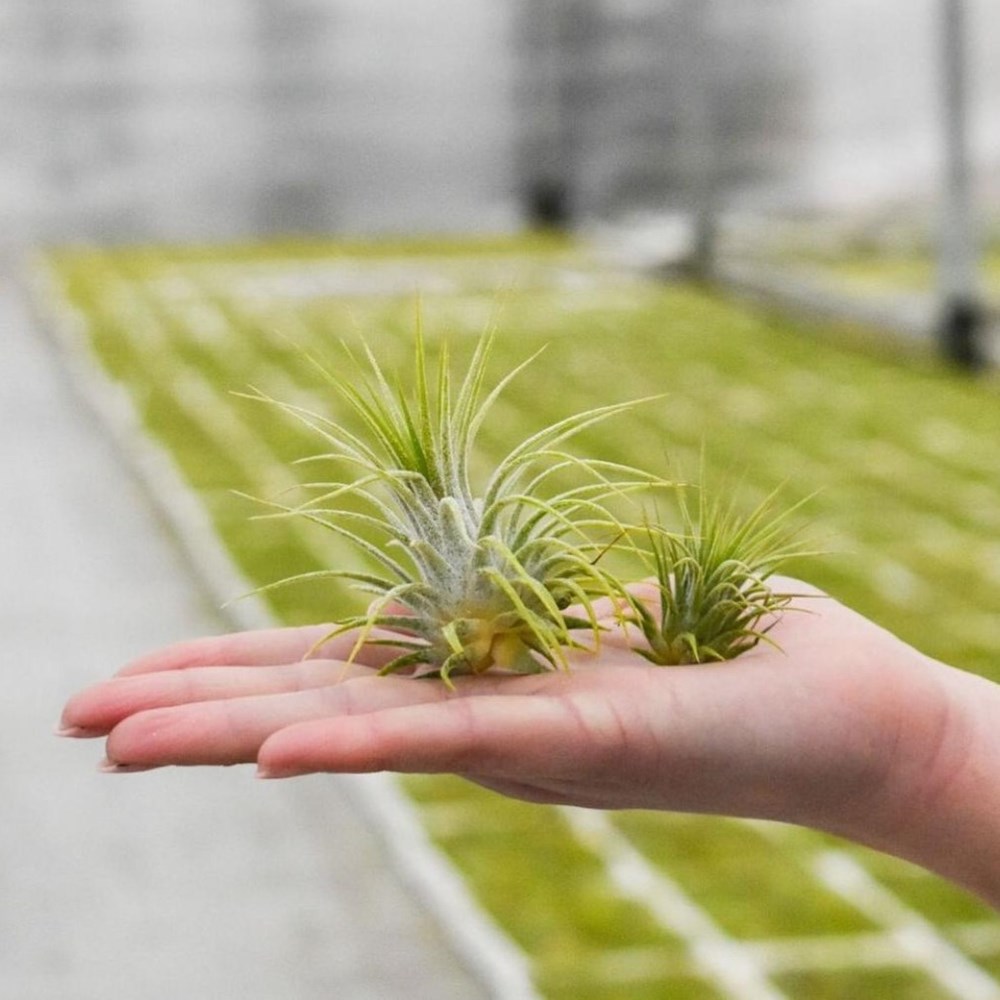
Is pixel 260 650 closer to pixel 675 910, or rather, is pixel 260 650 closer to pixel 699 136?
pixel 675 910

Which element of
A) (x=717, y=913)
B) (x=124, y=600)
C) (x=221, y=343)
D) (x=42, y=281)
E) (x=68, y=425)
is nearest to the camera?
(x=717, y=913)

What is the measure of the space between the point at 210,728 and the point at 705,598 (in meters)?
0.32

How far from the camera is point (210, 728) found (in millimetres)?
953

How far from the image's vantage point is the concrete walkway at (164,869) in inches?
101

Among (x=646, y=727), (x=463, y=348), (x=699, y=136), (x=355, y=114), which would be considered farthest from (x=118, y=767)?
(x=355, y=114)

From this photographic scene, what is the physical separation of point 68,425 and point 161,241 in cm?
497

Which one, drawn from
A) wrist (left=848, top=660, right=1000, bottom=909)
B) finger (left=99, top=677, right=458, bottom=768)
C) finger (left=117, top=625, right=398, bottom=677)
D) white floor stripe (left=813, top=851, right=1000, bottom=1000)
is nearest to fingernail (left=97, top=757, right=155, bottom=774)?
finger (left=99, top=677, right=458, bottom=768)

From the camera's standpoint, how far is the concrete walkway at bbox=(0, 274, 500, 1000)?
2568 mm

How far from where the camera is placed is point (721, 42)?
373 inches

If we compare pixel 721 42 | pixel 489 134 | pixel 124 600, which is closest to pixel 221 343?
pixel 124 600

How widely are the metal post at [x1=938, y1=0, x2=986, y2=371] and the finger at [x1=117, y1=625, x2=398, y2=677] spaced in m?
6.17

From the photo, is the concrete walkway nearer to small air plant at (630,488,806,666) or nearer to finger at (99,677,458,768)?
small air plant at (630,488,806,666)

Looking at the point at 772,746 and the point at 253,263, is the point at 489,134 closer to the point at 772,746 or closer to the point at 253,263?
the point at 253,263

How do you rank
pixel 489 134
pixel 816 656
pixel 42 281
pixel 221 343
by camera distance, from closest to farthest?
1. pixel 816 656
2. pixel 221 343
3. pixel 42 281
4. pixel 489 134
